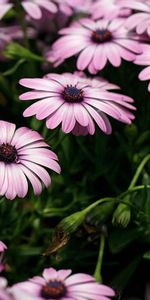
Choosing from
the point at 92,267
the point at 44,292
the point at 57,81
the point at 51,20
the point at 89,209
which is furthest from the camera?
the point at 51,20

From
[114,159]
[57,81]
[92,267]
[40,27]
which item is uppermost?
[40,27]

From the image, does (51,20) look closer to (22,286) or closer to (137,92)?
(137,92)

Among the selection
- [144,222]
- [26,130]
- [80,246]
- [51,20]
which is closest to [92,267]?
[80,246]

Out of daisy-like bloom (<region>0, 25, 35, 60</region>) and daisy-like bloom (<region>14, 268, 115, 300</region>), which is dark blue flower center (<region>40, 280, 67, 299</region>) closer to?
daisy-like bloom (<region>14, 268, 115, 300</region>)

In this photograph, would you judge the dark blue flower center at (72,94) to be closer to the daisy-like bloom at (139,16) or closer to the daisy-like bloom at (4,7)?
the daisy-like bloom at (139,16)

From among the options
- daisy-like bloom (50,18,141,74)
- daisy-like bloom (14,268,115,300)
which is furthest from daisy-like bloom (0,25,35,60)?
daisy-like bloom (14,268,115,300)

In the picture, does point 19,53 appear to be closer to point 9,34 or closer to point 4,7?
point 4,7

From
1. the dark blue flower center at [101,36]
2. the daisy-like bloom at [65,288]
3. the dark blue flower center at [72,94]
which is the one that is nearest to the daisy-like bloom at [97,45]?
the dark blue flower center at [101,36]

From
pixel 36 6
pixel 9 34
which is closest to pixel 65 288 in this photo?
pixel 36 6
